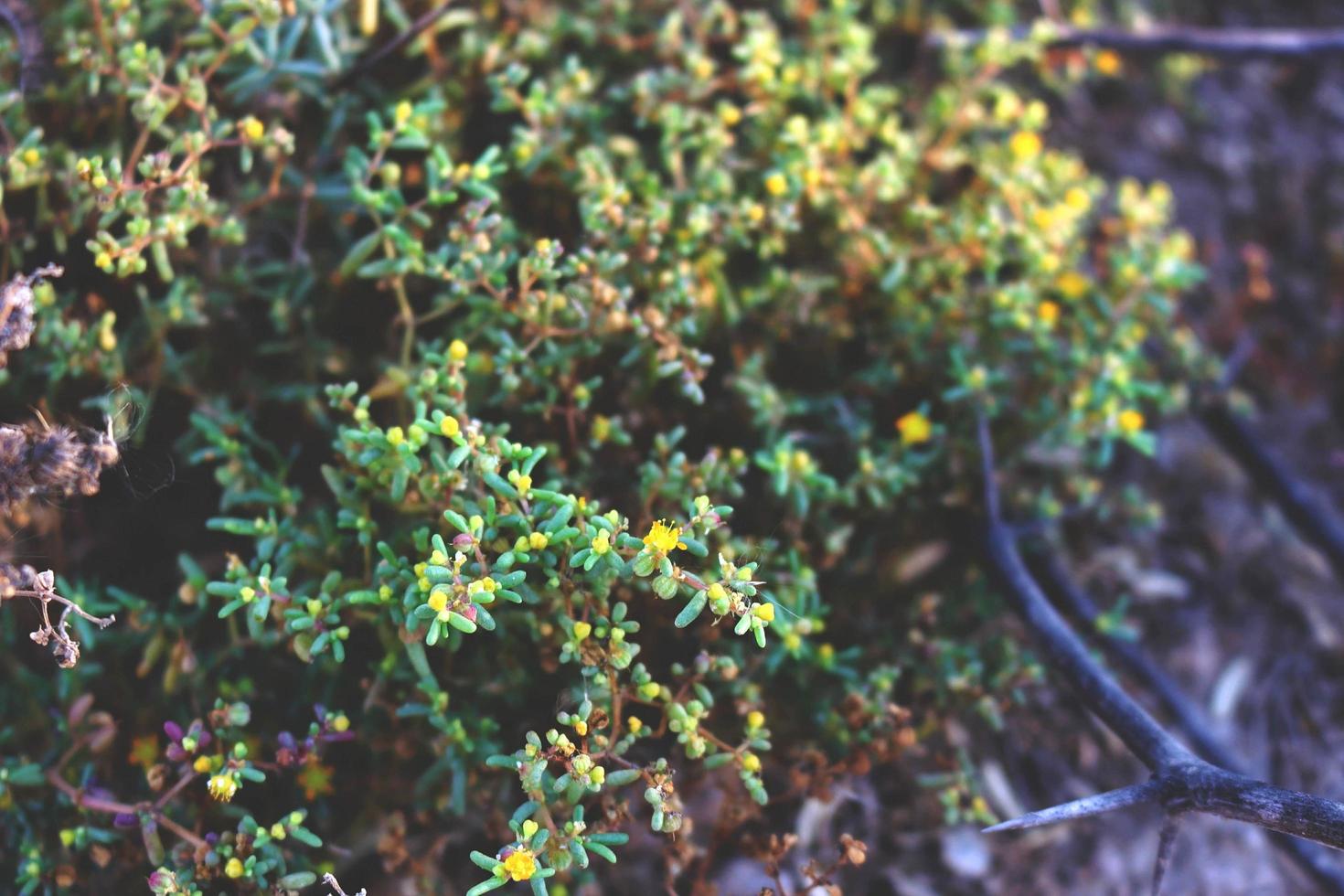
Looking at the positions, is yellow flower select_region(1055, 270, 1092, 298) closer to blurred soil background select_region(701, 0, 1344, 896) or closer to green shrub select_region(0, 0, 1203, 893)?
green shrub select_region(0, 0, 1203, 893)

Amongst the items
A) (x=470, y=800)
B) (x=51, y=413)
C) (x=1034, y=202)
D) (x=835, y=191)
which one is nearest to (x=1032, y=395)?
(x=1034, y=202)

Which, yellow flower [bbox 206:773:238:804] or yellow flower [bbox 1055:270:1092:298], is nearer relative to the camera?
yellow flower [bbox 206:773:238:804]

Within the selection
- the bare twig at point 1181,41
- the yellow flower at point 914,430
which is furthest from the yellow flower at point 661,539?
the bare twig at point 1181,41

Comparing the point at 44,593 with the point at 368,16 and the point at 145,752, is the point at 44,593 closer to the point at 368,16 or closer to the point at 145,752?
the point at 145,752

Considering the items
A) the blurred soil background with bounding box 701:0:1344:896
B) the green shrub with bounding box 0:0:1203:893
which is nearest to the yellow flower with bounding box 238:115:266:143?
the green shrub with bounding box 0:0:1203:893

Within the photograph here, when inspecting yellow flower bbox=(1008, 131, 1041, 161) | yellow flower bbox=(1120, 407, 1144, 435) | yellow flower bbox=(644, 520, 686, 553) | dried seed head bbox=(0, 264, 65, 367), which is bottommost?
yellow flower bbox=(1120, 407, 1144, 435)

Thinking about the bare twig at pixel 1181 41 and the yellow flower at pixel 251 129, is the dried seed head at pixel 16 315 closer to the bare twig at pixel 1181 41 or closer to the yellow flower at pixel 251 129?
the yellow flower at pixel 251 129

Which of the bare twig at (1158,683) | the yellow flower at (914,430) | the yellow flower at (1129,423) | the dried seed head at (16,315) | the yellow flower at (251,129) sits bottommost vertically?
the bare twig at (1158,683)

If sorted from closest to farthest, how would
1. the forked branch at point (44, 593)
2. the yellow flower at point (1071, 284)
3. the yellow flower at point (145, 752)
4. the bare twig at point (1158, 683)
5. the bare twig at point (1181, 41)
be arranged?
the forked branch at point (44, 593) → the yellow flower at point (145, 752) → the bare twig at point (1158, 683) → the yellow flower at point (1071, 284) → the bare twig at point (1181, 41)
